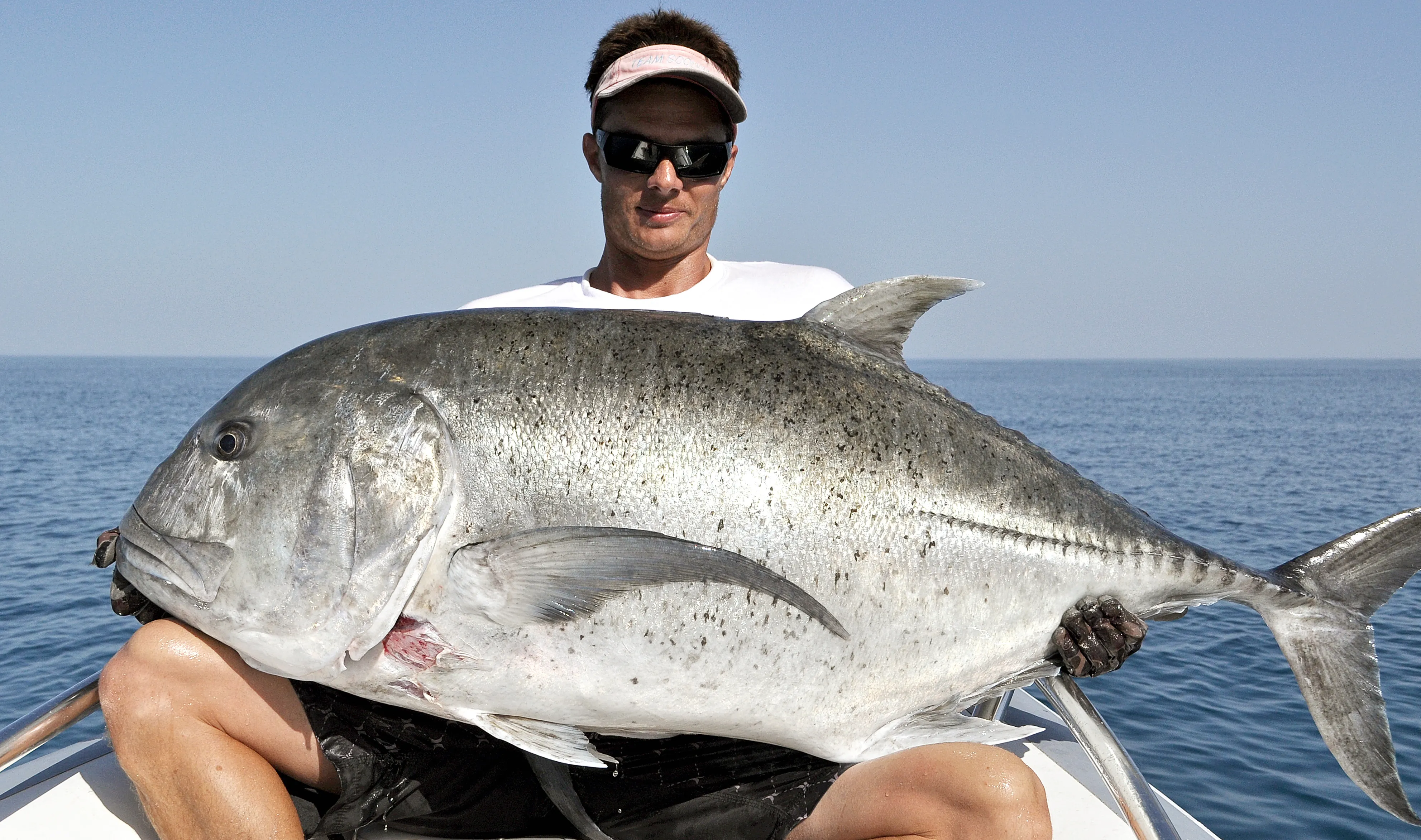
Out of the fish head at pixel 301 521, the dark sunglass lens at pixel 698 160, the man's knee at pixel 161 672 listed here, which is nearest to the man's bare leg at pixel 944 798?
the fish head at pixel 301 521

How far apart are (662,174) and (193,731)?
2.18 meters

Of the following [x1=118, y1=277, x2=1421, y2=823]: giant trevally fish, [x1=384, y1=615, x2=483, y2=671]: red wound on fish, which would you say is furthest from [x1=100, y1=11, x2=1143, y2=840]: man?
[x1=384, y1=615, x2=483, y2=671]: red wound on fish

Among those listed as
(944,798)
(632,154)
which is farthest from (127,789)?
(632,154)

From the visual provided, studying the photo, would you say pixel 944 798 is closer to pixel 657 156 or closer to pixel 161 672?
pixel 161 672

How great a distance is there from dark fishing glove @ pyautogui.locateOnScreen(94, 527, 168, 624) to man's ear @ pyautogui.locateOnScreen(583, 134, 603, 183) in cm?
207

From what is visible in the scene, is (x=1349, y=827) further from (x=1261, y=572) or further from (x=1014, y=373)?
(x=1014, y=373)

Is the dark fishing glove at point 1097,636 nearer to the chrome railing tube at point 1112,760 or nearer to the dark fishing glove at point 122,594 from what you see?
the chrome railing tube at point 1112,760

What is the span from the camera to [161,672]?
2.53 metres

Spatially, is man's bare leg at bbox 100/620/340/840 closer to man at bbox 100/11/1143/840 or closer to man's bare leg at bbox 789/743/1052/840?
man at bbox 100/11/1143/840

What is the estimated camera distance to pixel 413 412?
7.38 ft

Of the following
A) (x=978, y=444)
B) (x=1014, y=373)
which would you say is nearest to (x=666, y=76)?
(x=978, y=444)

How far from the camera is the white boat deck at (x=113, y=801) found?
3004 millimetres

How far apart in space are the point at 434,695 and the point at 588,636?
381mm

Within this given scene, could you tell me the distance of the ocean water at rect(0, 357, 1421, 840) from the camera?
6379mm
